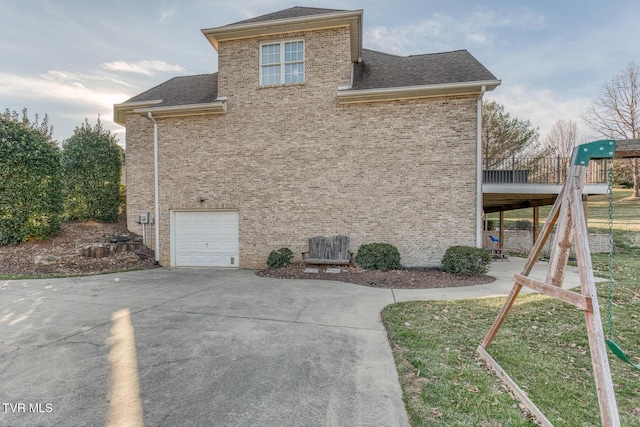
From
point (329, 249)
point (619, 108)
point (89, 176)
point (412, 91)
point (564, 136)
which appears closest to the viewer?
point (412, 91)

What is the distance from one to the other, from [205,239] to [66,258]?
4.28 meters

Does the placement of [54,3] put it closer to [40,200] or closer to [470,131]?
[40,200]

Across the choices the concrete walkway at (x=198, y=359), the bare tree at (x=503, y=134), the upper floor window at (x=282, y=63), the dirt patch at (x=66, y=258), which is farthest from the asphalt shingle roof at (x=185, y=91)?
Answer: the bare tree at (x=503, y=134)

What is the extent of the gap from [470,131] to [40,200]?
1440 centimetres

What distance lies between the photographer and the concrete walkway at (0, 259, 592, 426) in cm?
252

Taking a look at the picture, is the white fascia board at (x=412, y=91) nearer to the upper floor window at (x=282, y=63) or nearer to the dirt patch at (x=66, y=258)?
the upper floor window at (x=282, y=63)

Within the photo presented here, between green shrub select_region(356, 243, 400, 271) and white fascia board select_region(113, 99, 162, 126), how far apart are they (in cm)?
923

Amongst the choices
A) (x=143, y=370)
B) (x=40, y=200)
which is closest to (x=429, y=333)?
(x=143, y=370)

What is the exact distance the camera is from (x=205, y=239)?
1076cm

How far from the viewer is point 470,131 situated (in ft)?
29.9

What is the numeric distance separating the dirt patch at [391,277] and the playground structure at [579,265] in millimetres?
4371

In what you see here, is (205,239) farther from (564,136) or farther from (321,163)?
(564,136)

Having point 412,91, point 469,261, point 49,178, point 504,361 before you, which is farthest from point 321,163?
point 49,178

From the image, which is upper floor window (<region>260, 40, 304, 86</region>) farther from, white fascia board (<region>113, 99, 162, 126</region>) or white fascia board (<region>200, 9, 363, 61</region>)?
white fascia board (<region>113, 99, 162, 126</region>)
